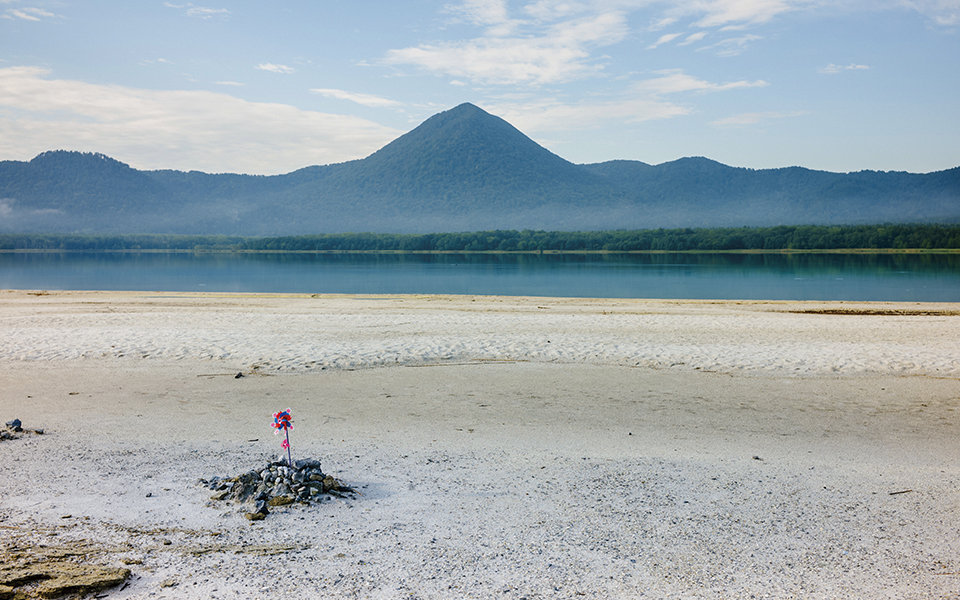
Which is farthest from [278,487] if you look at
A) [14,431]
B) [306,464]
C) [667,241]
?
[667,241]

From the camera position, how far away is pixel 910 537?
193 inches

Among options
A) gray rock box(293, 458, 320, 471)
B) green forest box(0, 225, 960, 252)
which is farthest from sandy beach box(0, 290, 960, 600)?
green forest box(0, 225, 960, 252)

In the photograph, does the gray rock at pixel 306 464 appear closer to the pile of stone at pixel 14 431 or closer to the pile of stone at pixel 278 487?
the pile of stone at pixel 278 487

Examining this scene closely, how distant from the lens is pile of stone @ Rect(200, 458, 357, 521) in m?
5.46

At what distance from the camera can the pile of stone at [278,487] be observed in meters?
5.46

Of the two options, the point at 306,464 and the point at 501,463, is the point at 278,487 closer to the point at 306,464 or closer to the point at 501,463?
the point at 306,464

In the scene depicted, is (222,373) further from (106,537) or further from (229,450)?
(106,537)

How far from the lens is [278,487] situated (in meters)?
5.58

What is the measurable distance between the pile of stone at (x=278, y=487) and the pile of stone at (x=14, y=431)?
2.82m

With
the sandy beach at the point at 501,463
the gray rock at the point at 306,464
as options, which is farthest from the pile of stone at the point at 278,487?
the sandy beach at the point at 501,463

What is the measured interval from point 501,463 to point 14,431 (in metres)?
5.10

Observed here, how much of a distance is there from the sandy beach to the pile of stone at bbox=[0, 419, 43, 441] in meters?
0.14

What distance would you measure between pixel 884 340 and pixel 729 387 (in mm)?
6249

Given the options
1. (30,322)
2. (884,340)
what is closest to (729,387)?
(884,340)
